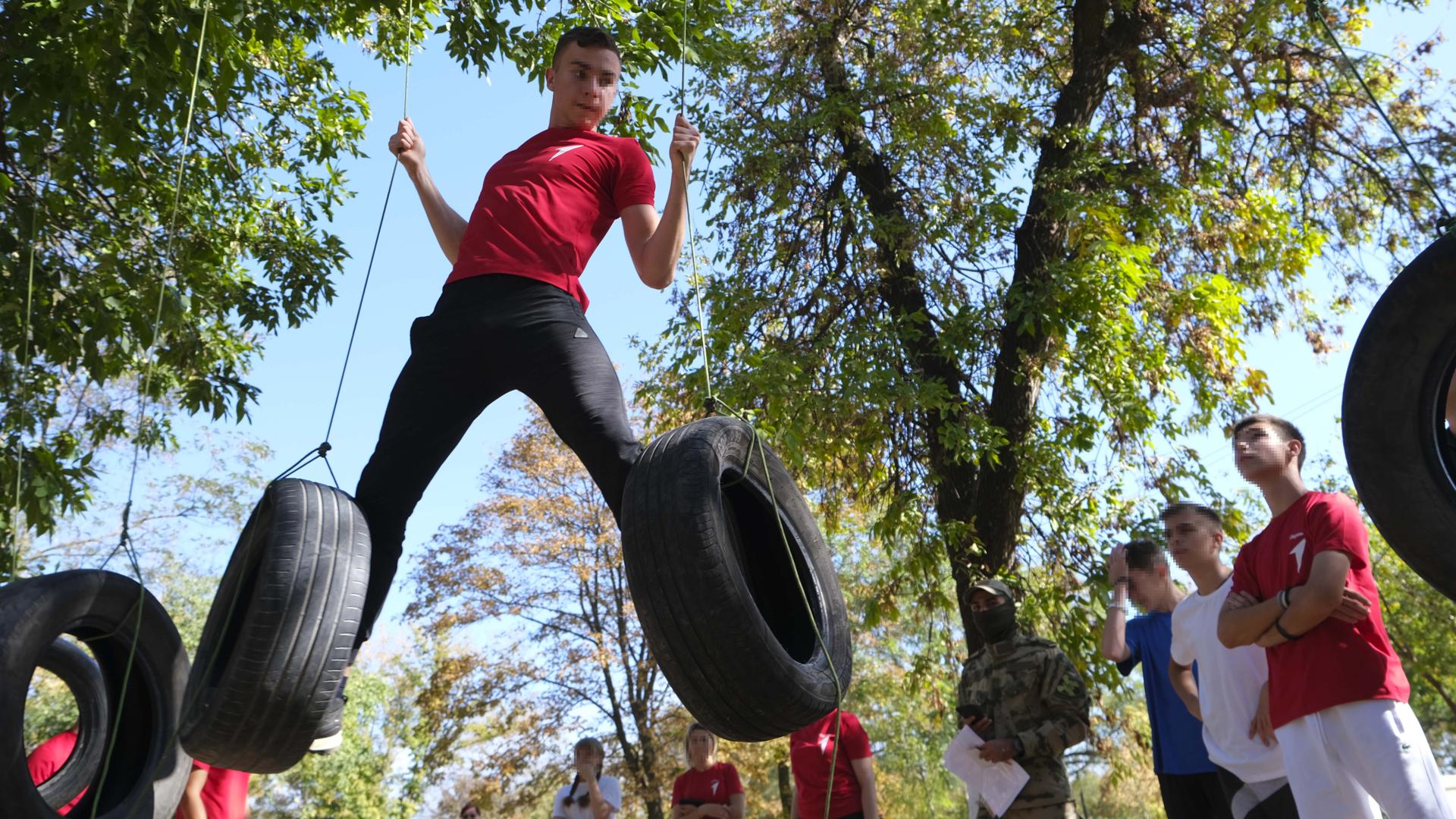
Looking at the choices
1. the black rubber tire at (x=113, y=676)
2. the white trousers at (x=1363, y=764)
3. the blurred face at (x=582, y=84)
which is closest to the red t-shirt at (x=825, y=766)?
the white trousers at (x=1363, y=764)

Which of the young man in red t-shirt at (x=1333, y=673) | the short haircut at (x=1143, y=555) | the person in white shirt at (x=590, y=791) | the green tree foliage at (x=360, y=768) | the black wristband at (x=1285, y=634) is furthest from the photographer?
the green tree foliage at (x=360, y=768)

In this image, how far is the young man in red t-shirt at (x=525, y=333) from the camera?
2.90m

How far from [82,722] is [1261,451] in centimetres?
389

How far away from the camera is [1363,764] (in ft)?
10.0

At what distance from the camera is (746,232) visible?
411 inches

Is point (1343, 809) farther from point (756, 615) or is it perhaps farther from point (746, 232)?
point (746, 232)

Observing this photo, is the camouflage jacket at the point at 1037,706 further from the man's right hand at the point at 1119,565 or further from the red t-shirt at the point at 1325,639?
the red t-shirt at the point at 1325,639

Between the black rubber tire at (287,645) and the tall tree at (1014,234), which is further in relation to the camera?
the tall tree at (1014,234)

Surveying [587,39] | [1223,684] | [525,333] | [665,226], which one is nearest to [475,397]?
[525,333]

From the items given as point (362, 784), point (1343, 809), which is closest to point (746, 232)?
point (1343, 809)

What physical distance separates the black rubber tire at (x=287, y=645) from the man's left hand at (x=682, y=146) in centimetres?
135

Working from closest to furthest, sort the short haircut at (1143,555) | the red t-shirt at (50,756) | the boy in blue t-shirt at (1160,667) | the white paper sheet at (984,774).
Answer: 1. the red t-shirt at (50,756)
2. the boy in blue t-shirt at (1160,667)
3. the white paper sheet at (984,774)
4. the short haircut at (1143,555)

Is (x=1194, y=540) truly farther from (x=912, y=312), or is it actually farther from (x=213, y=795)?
(x=912, y=312)

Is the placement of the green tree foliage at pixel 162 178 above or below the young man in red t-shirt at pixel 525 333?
above
